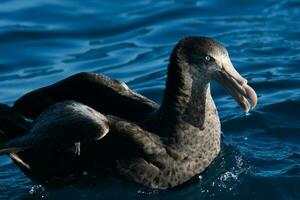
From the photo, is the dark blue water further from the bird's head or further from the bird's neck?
the bird's head

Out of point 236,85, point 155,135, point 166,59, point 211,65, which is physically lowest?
point 166,59

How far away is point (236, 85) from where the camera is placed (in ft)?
24.7

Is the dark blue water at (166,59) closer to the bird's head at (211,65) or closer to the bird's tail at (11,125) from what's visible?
the bird's tail at (11,125)

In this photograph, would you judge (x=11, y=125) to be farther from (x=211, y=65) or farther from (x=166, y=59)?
(x=166, y=59)

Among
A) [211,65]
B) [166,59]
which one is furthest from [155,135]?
[166,59]

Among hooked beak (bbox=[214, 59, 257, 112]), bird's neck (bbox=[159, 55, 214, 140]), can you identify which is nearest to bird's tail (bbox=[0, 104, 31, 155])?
bird's neck (bbox=[159, 55, 214, 140])

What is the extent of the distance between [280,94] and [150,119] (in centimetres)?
286

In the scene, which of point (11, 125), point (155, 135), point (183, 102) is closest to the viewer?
point (155, 135)

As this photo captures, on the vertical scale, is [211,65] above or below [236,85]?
above

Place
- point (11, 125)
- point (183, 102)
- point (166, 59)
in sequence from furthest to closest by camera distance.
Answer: point (166, 59) → point (11, 125) → point (183, 102)

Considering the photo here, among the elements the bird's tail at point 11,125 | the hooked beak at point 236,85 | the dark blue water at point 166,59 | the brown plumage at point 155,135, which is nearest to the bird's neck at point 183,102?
the brown plumage at point 155,135

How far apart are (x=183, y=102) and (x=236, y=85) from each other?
0.45 meters

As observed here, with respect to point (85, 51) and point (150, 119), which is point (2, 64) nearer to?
point (85, 51)

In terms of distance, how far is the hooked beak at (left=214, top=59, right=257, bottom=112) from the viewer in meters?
7.51
